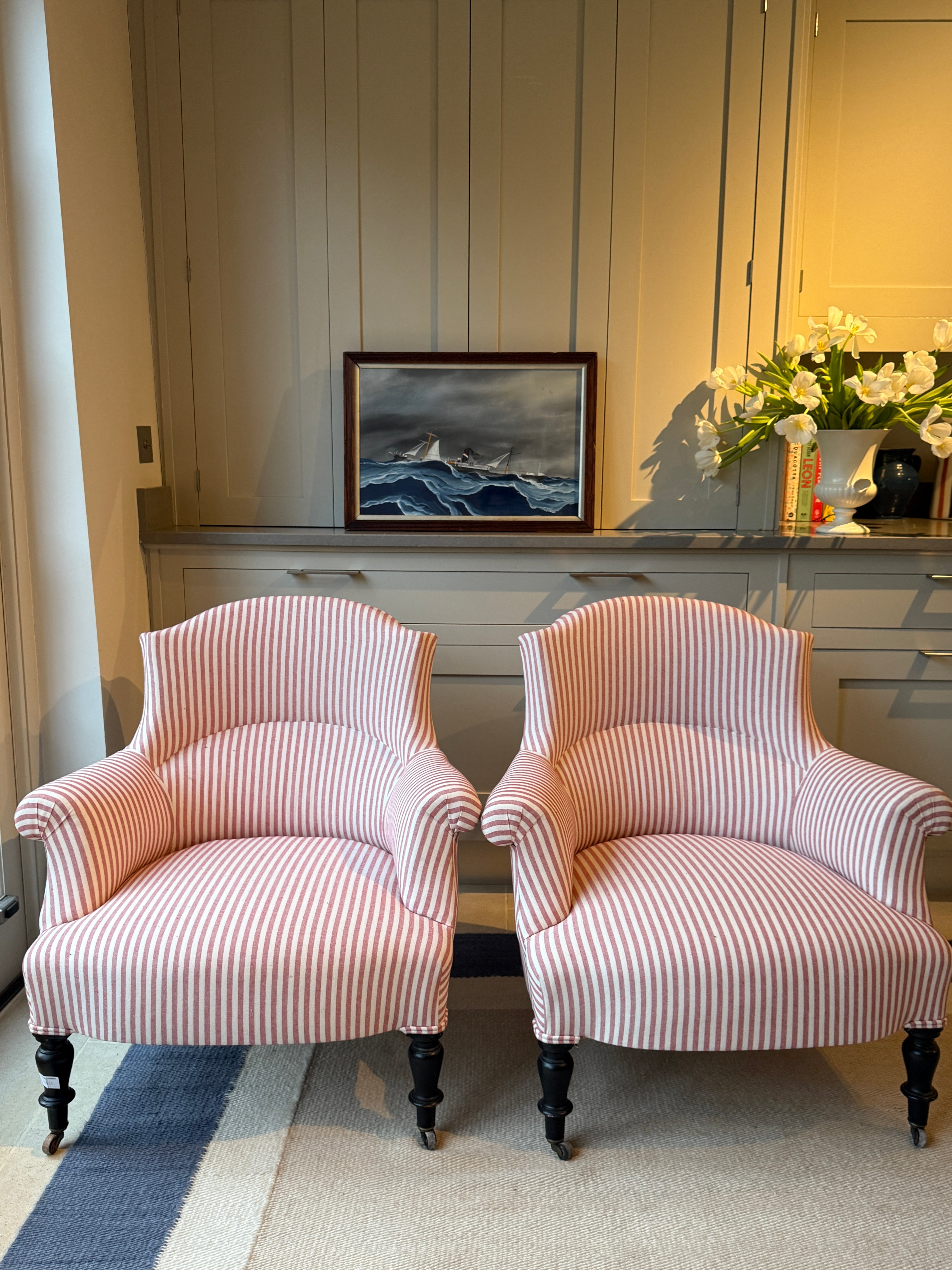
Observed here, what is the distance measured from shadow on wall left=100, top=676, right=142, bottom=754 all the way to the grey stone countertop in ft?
1.27

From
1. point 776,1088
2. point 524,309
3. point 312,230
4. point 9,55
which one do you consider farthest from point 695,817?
point 9,55

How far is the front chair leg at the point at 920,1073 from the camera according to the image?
5.20 ft

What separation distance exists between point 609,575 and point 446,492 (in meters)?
0.51

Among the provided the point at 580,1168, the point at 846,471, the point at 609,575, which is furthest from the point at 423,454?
the point at 580,1168

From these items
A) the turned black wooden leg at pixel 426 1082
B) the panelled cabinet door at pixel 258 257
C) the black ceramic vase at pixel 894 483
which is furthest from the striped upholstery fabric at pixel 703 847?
the black ceramic vase at pixel 894 483

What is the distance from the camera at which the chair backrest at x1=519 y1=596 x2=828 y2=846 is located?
1.93 m

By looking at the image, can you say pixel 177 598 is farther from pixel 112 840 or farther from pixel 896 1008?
pixel 896 1008

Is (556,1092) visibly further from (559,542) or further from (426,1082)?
(559,542)

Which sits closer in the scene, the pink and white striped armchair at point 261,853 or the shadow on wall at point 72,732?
the pink and white striped armchair at point 261,853

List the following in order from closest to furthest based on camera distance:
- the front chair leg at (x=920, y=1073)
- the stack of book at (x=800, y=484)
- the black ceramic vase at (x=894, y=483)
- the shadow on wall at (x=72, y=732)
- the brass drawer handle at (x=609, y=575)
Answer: the front chair leg at (x=920, y=1073) → the shadow on wall at (x=72, y=732) → the brass drawer handle at (x=609, y=575) → the stack of book at (x=800, y=484) → the black ceramic vase at (x=894, y=483)

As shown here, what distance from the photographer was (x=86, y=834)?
1.58 m

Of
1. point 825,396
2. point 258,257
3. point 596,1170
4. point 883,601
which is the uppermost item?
point 258,257

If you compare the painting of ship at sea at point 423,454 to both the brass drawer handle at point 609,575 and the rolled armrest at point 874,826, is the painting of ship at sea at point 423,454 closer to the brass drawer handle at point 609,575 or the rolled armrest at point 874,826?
the brass drawer handle at point 609,575

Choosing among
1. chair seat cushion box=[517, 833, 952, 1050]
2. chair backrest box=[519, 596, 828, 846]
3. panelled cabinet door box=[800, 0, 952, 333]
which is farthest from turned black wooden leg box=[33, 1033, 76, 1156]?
panelled cabinet door box=[800, 0, 952, 333]
